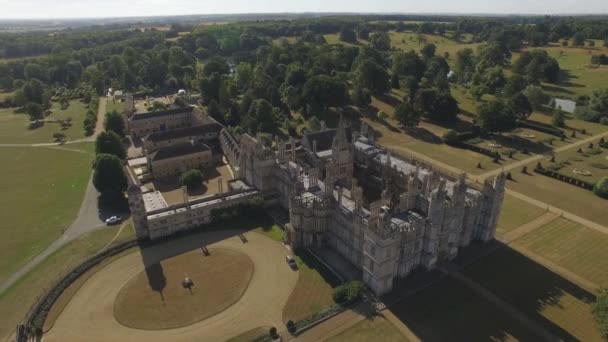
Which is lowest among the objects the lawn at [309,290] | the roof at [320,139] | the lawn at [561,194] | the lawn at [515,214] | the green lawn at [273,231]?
the lawn at [561,194]

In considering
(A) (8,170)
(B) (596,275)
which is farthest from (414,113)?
(A) (8,170)

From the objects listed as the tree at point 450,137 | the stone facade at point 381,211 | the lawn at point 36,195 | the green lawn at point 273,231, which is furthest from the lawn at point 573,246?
the lawn at point 36,195

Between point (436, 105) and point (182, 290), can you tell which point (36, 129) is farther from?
point (436, 105)

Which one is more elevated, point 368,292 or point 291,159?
point 291,159

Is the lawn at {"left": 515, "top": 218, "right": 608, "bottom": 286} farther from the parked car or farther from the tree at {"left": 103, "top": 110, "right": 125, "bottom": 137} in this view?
the tree at {"left": 103, "top": 110, "right": 125, "bottom": 137}

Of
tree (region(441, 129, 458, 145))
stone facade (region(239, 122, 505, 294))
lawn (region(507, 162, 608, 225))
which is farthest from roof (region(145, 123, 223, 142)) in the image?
lawn (region(507, 162, 608, 225))

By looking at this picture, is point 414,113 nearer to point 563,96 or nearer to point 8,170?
point 563,96

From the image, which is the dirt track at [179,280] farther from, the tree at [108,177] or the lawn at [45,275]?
the tree at [108,177]
